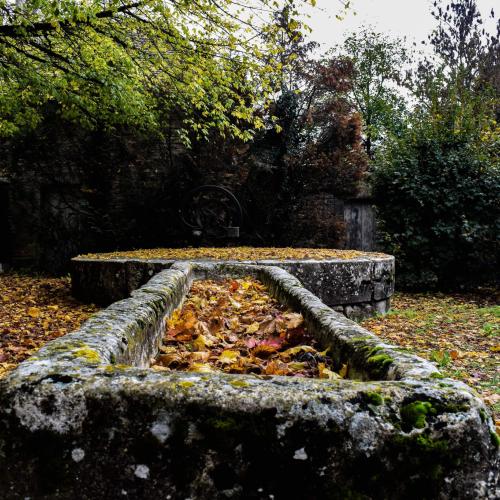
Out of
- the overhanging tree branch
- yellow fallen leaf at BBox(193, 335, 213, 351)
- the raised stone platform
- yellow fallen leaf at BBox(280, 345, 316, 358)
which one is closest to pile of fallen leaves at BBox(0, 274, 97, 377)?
the raised stone platform

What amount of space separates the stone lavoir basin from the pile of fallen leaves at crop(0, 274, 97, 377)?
281cm

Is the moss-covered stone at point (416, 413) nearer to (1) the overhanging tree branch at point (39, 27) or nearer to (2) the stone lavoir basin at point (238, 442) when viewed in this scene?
(2) the stone lavoir basin at point (238, 442)

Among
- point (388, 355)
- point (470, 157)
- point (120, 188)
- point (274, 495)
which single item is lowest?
point (274, 495)

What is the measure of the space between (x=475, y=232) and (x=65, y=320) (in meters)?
8.04

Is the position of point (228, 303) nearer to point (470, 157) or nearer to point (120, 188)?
point (120, 188)

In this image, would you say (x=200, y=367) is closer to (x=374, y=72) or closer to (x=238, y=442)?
(x=238, y=442)

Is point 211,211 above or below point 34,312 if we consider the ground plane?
above

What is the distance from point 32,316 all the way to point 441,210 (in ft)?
27.1

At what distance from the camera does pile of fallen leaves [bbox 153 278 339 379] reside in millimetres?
1850

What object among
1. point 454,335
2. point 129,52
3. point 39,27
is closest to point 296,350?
point 454,335

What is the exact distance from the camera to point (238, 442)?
3.11 feet

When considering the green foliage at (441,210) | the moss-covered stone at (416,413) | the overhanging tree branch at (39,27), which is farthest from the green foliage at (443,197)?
the moss-covered stone at (416,413)

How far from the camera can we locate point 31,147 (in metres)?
10.5

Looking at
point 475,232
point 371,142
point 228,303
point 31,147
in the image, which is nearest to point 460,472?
point 228,303
